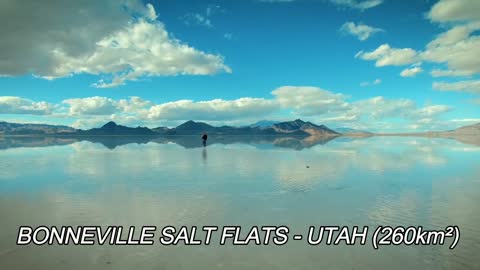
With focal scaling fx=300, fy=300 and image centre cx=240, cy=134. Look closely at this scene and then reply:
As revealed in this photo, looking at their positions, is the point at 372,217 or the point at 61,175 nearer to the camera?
the point at 372,217

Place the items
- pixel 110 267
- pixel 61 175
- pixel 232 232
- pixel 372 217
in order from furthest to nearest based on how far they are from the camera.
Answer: pixel 61 175 → pixel 372 217 → pixel 232 232 → pixel 110 267

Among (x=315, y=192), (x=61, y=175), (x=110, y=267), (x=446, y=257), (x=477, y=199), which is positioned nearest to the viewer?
(x=110, y=267)

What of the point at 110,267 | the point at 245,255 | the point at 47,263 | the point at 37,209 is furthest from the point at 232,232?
the point at 37,209

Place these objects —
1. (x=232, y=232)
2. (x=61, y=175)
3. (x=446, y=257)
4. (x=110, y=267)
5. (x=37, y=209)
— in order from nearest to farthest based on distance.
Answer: (x=110, y=267), (x=446, y=257), (x=232, y=232), (x=37, y=209), (x=61, y=175)

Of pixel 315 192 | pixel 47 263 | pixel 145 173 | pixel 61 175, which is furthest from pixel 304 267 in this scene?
pixel 61 175

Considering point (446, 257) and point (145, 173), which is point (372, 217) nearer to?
point (446, 257)

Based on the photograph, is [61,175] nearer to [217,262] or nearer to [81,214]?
[81,214]

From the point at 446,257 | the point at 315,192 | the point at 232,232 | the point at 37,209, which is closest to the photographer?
the point at 446,257

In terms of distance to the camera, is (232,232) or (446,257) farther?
(232,232)
